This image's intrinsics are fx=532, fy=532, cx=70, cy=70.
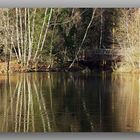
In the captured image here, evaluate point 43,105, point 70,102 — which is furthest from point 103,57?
point 43,105

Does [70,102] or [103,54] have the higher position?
[103,54]

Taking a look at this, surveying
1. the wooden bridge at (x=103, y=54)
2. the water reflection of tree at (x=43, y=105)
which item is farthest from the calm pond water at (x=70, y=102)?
the wooden bridge at (x=103, y=54)

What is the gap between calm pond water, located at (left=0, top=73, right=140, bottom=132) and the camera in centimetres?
368

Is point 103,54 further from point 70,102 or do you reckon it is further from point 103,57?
point 70,102

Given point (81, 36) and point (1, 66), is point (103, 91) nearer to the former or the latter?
point (81, 36)

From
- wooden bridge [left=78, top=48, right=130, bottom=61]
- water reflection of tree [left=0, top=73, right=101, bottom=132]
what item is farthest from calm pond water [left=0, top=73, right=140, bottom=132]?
wooden bridge [left=78, top=48, right=130, bottom=61]

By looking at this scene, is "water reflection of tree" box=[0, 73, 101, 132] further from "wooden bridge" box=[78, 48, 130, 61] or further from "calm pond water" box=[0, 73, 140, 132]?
"wooden bridge" box=[78, 48, 130, 61]

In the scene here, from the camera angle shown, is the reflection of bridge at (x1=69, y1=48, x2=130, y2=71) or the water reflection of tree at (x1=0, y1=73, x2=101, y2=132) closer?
the water reflection of tree at (x1=0, y1=73, x2=101, y2=132)

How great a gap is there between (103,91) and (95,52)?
11.2 inches

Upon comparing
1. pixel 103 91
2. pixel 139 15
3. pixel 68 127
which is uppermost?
pixel 139 15

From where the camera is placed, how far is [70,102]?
373 centimetres

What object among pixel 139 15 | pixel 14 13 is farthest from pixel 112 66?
pixel 14 13

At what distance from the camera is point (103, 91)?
376 cm

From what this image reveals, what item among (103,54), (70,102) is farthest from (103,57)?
(70,102)
